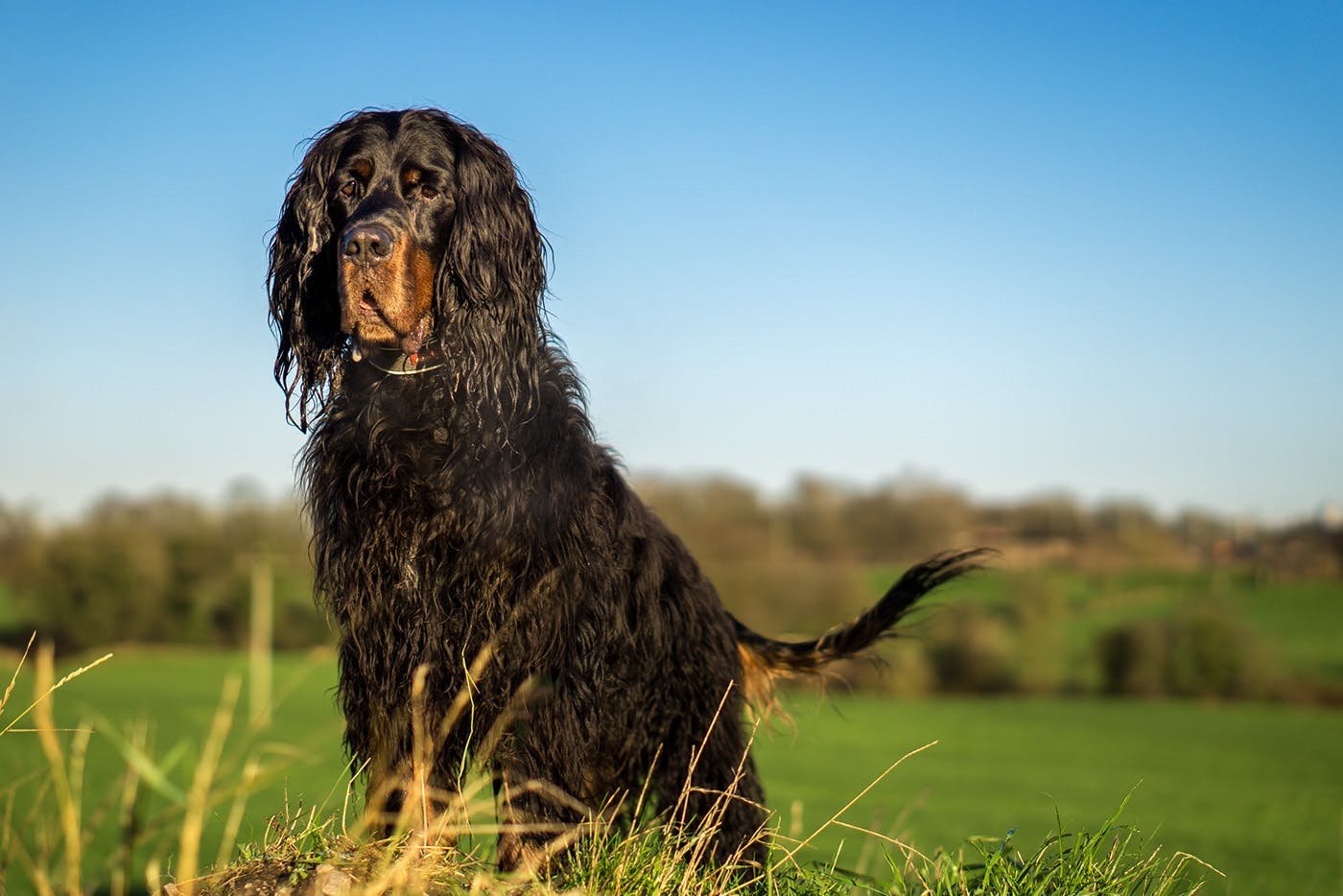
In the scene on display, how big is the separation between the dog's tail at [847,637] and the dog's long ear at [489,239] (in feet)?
6.08

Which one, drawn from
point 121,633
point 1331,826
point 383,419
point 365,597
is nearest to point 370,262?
point 383,419

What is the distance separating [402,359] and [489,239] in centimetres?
53

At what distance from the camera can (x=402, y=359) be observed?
144 inches

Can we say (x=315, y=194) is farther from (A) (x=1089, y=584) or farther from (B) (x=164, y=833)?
(A) (x=1089, y=584)

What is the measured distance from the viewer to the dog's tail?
15.8 ft

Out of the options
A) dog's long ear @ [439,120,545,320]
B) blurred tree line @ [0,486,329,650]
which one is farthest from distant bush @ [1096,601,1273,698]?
dog's long ear @ [439,120,545,320]

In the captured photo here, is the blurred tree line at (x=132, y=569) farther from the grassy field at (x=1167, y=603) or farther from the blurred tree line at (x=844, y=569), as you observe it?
the grassy field at (x=1167, y=603)

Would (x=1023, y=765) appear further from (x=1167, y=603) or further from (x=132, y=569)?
(x=132, y=569)

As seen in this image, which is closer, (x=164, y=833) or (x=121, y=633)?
(x=164, y=833)

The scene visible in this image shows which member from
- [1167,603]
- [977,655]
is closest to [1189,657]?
[1167,603]

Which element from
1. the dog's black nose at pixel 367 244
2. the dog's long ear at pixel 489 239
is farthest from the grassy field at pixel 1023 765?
the dog's black nose at pixel 367 244

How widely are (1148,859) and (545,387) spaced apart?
2.47 meters

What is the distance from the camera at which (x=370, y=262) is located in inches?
136

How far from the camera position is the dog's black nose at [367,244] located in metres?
3.43
